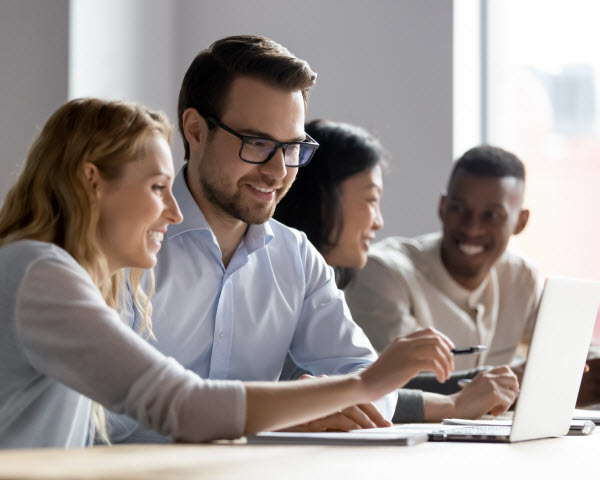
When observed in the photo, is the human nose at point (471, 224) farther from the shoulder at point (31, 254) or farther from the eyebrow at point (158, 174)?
the shoulder at point (31, 254)

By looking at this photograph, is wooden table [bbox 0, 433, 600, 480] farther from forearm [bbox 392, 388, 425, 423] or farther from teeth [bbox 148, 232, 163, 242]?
forearm [bbox 392, 388, 425, 423]

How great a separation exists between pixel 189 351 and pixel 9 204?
539mm

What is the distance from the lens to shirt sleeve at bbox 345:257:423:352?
9.79 ft

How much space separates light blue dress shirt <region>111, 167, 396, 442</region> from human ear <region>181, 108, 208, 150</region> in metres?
0.08

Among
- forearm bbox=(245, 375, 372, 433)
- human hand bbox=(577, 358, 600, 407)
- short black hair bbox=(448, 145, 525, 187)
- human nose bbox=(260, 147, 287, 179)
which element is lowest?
human hand bbox=(577, 358, 600, 407)

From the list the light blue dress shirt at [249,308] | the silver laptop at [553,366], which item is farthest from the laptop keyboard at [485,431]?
the light blue dress shirt at [249,308]

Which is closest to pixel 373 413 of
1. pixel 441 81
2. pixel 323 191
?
pixel 323 191

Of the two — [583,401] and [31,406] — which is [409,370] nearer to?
[31,406]

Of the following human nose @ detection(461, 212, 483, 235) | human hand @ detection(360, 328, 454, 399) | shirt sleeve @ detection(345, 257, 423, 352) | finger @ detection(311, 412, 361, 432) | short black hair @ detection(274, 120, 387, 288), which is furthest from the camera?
human nose @ detection(461, 212, 483, 235)

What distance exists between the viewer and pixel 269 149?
1938 millimetres

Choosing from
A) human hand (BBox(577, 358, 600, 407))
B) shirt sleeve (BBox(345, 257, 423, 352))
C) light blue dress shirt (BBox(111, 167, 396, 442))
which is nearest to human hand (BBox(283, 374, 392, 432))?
light blue dress shirt (BBox(111, 167, 396, 442))

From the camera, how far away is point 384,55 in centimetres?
400

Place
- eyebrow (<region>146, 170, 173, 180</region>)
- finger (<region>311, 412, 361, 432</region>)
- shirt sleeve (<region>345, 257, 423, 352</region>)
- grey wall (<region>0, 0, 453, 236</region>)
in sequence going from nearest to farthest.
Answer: eyebrow (<region>146, 170, 173, 180</region>) < finger (<region>311, 412, 361, 432</region>) < shirt sleeve (<region>345, 257, 423, 352</region>) < grey wall (<region>0, 0, 453, 236</region>)

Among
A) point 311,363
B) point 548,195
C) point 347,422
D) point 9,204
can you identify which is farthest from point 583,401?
point 548,195
